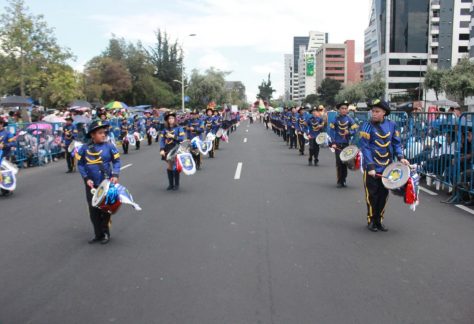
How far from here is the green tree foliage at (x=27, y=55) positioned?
28109mm

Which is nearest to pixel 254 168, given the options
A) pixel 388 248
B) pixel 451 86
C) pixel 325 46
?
pixel 388 248

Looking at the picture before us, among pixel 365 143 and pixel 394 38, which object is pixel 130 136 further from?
pixel 394 38

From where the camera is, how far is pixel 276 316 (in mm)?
4207

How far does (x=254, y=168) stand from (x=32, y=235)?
336 inches

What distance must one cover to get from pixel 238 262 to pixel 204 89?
7738cm

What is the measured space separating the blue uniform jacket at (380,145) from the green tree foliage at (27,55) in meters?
26.0

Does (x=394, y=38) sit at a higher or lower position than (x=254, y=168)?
higher

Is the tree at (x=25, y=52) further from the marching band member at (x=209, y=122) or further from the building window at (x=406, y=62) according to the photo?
the building window at (x=406, y=62)

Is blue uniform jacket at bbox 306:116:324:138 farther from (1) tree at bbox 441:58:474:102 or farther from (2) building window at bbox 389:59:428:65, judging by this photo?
(2) building window at bbox 389:59:428:65

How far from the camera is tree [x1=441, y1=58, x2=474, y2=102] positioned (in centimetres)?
5228

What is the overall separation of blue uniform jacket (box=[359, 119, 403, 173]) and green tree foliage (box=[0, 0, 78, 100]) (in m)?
26.0

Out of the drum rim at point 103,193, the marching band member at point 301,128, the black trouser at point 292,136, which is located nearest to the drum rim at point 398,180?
the drum rim at point 103,193

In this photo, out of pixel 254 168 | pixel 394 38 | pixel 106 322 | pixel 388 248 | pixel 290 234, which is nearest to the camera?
pixel 106 322

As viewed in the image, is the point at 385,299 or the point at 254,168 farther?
the point at 254,168
